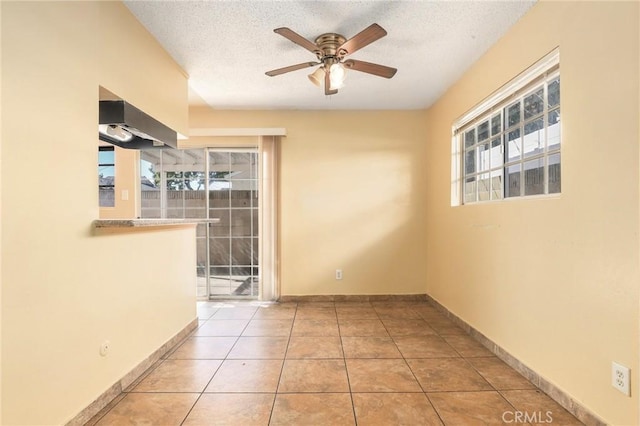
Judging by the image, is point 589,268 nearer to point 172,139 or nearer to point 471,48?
point 471,48

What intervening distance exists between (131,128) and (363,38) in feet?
5.33

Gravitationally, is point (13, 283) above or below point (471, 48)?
below

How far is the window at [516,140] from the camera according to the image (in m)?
2.00

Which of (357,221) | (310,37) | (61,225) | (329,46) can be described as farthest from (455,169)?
(61,225)

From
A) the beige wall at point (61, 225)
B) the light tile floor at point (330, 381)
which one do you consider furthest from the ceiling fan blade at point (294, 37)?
the light tile floor at point (330, 381)

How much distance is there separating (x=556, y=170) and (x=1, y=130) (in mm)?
2793

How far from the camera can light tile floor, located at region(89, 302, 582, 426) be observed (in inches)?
68.3

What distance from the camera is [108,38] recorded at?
188 cm

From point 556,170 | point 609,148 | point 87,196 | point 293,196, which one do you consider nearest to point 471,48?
point 556,170

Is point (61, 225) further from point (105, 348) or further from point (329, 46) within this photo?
point (329, 46)

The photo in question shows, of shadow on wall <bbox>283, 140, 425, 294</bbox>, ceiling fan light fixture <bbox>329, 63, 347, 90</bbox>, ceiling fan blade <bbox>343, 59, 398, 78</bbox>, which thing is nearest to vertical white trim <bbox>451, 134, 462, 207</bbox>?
shadow on wall <bbox>283, 140, 425, 294</bbox>

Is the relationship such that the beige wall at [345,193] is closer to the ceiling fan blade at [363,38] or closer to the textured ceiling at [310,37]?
the textured ceiling at [310,37]

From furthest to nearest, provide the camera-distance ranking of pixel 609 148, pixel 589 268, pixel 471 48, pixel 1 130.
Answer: pixel 471 48
pixel 589 268
pixel 609 148
pixel 1 130

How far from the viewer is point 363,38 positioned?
1.94 metres
